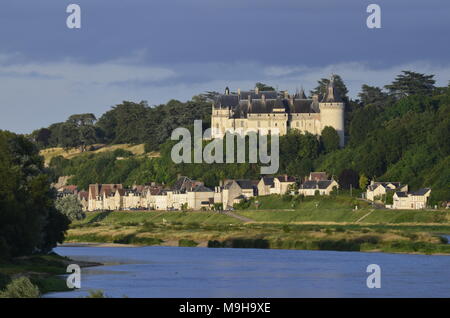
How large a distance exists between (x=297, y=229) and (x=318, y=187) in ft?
98.9

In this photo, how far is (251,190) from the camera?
418ft

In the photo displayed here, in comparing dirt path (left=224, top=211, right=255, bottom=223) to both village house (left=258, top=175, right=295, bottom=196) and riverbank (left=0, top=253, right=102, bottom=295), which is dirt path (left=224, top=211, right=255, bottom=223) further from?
riverbank (left=0, top=253, right=102, bottom=295)

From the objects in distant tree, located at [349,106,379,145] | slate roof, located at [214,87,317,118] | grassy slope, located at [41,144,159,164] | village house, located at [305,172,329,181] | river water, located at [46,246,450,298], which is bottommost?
river water, located at [46,246,450,298]

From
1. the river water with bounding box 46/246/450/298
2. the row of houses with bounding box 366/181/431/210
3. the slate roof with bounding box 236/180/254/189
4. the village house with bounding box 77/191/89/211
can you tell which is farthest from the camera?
the village house with bounding box 77/191/89/211

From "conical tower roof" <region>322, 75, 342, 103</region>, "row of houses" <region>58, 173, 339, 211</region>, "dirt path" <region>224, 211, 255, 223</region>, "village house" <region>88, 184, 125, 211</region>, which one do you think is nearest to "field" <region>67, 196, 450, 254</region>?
"dirt path" <region>224, 211, 255, 223</region>

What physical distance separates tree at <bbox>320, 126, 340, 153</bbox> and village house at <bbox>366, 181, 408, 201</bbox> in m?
23.0

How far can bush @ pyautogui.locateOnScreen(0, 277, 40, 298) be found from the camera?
41769 millimetres

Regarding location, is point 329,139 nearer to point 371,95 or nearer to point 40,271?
point 371,95

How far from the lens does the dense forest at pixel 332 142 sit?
12156 cm

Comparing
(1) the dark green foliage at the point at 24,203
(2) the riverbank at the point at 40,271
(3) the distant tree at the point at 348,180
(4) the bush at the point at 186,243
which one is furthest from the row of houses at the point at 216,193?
(2) the riverbank at the point at 40,271
